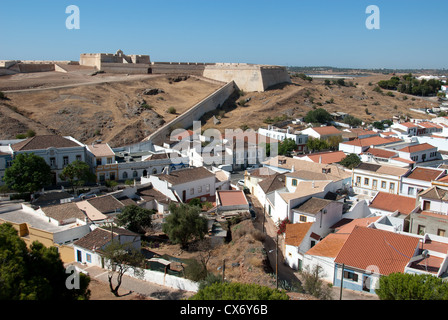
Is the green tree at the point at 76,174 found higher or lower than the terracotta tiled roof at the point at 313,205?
higher

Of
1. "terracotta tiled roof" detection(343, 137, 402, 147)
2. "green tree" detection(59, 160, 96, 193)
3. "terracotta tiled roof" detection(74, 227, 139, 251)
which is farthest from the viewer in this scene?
"terracotta tiled roof" detection(343, 137, 402, 147)

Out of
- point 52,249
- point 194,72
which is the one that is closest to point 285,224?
point 52,249

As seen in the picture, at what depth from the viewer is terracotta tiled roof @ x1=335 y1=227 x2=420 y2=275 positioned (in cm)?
1212

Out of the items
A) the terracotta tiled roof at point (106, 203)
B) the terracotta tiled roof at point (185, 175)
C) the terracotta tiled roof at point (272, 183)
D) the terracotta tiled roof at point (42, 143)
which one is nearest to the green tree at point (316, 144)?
the terracotta tiled roof at point (272, 183)

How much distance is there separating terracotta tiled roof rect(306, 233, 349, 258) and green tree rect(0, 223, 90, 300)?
7559mm

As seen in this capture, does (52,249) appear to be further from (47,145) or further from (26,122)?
(26,122)

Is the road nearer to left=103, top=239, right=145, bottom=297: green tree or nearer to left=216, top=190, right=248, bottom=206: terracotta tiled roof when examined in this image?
left=216, top=190, right=248, bottom=206: terracotta tiled roof

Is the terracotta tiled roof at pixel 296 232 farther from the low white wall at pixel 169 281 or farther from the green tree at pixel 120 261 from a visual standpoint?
the green tree at pixel 120 261

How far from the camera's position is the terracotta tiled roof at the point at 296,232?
14698 millimetres

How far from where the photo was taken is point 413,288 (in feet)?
30.8

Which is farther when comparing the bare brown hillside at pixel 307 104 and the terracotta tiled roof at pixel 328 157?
the bare brown hillside at pixel 307 104

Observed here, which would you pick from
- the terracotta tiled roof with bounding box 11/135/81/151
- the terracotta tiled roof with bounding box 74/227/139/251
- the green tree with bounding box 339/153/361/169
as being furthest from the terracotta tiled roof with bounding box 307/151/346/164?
the terracotta tiled roof with bounding box 74/227/139/251

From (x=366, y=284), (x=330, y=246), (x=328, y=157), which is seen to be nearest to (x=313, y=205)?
(x=330, y=246)

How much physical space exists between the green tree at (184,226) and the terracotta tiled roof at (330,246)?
4353mm
